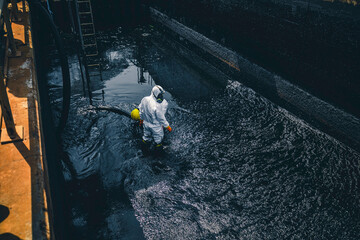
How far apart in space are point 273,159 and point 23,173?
16.3 feet

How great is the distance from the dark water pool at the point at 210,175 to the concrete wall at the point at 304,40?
1.20 m

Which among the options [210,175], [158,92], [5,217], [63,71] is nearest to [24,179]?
[5,217]

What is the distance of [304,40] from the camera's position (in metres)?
7.22

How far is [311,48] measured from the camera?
709 centimetres

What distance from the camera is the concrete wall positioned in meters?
6.22

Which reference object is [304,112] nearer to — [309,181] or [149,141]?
[309,181]

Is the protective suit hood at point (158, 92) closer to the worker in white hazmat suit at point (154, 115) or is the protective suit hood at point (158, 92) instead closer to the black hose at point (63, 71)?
the worker in white hazmat suit at point (154, 115)

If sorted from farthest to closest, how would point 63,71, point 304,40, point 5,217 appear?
point 304,40
point 63,71
point 5,217

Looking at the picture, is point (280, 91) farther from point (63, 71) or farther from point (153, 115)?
point (63, 71)

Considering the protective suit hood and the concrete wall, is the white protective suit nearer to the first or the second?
the protective suit hood

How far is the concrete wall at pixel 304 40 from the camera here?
622 cm

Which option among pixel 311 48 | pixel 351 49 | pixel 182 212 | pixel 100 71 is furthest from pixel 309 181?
pixel 100 71

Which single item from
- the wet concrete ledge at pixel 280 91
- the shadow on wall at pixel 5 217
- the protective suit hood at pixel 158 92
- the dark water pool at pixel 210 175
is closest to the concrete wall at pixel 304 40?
the wet concrete ledge at pixel 280 91

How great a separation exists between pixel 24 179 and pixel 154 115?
128 inches
